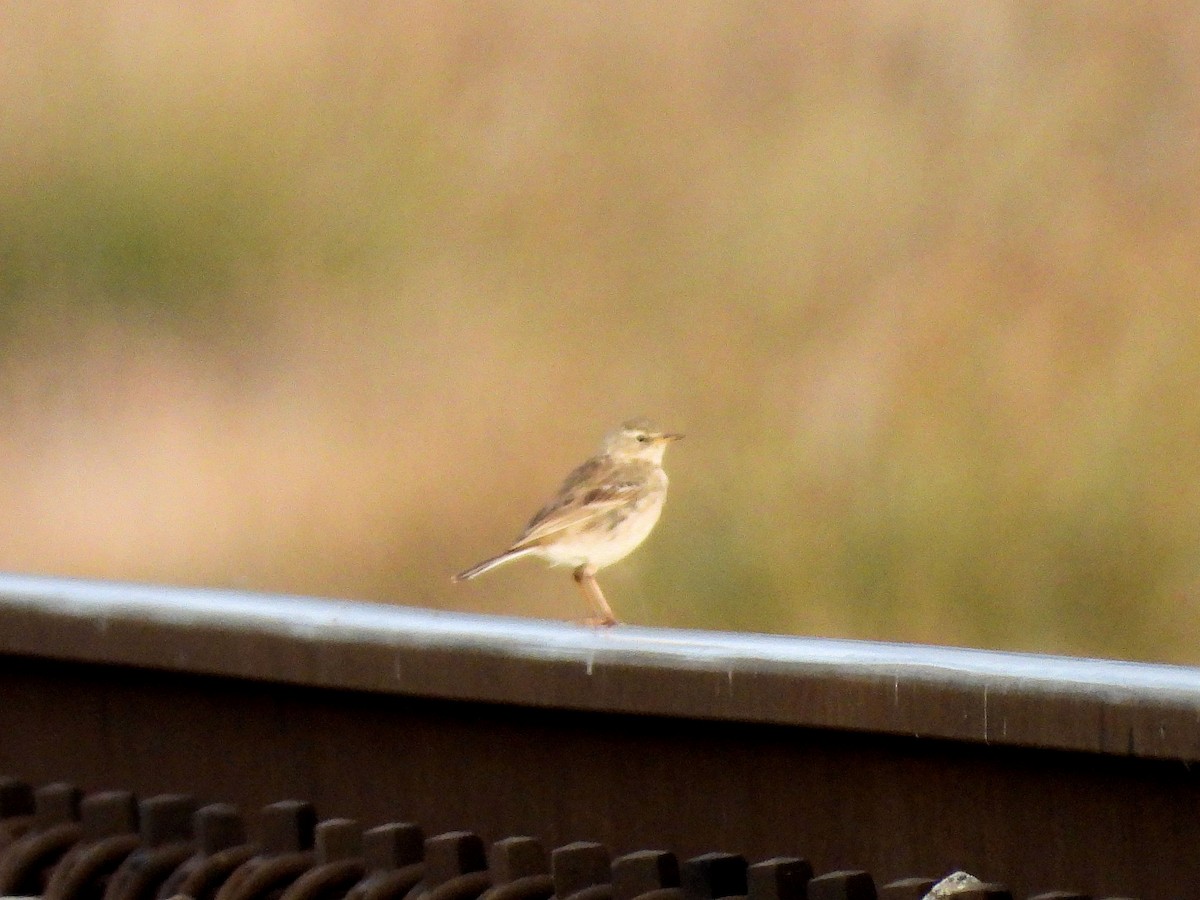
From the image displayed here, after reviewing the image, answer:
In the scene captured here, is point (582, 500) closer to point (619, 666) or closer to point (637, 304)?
point (619, 666)

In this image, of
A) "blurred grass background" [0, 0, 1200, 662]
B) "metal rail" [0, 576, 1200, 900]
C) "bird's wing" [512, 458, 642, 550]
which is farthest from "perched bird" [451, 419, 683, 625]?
"blurred grass background" [0, 0, 1200, 662]

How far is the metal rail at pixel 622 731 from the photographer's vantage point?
9.48 feet

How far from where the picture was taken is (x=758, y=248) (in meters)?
13.0

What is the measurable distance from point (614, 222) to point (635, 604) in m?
4.10

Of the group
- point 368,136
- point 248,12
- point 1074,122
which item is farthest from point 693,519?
point 248,12

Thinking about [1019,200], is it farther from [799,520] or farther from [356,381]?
[356,381]

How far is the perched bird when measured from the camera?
6.04 meters

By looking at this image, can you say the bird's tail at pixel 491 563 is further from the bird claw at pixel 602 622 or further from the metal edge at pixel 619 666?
the metal edge at pixel 619 666

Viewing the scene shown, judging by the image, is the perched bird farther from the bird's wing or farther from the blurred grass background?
the blurred grass background

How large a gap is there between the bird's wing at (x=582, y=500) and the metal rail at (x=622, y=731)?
1658mm

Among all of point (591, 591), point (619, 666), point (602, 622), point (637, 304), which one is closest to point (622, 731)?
point (619, 666)

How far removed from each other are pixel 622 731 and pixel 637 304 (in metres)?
10.0

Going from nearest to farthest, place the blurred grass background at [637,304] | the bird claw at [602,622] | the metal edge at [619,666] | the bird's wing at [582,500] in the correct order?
the metal edge at [619,666]
the bird claw at [602,622]
the bird's wing at [582,500]
the blurred grass background at [637,304]

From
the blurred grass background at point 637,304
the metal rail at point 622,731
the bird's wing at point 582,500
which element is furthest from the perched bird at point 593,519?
the blurred grass background at point 637,304
